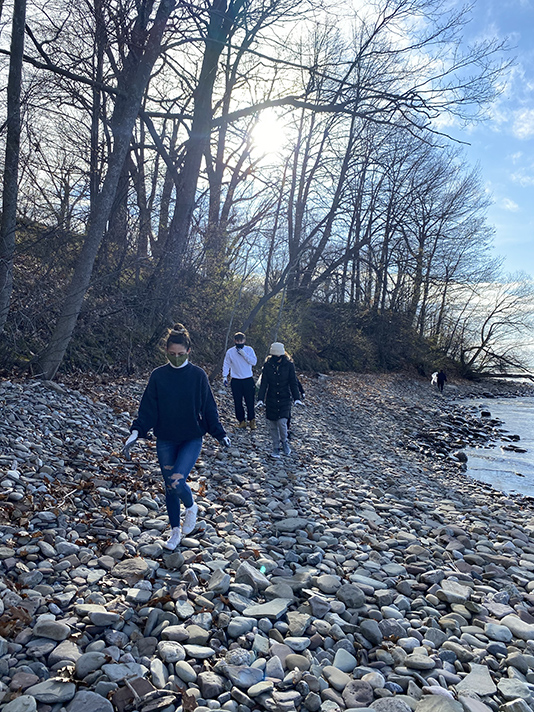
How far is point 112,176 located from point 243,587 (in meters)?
8.38

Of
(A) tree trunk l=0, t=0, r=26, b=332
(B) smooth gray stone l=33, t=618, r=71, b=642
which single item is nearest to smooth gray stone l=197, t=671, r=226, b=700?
(B) smooth gray stone l=33, t=618, r=71, b=642

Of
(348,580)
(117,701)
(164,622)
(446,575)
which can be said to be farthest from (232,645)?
(446,575)

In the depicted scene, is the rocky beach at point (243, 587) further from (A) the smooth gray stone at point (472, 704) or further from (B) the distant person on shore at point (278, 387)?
(B) the distant person on shore at point (278, 387)

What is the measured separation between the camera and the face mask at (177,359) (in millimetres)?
4613

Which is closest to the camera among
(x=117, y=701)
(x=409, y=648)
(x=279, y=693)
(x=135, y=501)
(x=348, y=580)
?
(x=117, y=701)

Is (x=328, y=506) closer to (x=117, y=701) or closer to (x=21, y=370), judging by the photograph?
(x=117, y=701)

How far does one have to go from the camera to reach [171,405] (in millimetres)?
4609

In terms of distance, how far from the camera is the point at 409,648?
356cm

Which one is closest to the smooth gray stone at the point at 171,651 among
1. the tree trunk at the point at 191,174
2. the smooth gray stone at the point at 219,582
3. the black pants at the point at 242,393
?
the smooth gray stone at the point at 219,582

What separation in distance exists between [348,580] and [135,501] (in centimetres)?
269

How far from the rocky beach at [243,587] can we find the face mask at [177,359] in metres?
1.79

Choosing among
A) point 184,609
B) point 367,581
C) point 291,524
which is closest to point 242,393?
point 291,524

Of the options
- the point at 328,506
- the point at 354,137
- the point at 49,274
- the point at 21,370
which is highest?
the point at 354,137

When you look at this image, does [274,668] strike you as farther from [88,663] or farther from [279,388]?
[279,388]
